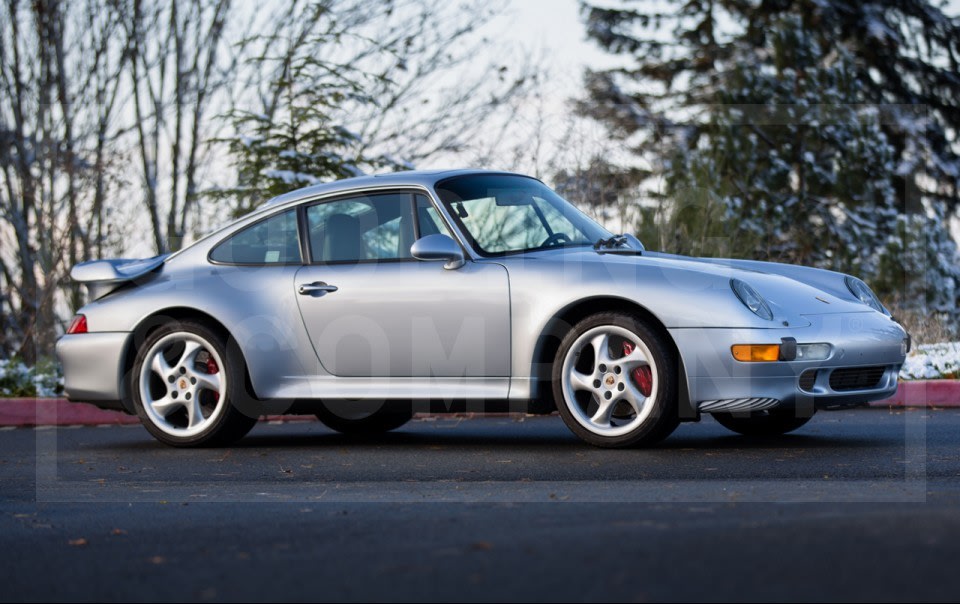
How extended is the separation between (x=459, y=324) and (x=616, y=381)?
0.89 meters

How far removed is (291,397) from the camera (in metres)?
7.29

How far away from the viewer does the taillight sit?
7.99 m

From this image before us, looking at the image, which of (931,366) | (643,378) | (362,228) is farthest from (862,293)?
(931,366)

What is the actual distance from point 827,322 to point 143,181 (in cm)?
1168

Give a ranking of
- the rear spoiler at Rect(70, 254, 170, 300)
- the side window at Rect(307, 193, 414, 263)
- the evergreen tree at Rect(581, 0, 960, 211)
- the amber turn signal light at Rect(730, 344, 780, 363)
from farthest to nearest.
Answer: the evergreen tree at Rect(581, 0, 960, 211), the rear spoiler at Rect(70, 254, 170, 300), the side window at Rect(307, 193, 414, 263), the amber turn signal light at Rect(730, 344, 780, 363)

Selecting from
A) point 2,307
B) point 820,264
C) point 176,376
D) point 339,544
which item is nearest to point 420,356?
point 176,376

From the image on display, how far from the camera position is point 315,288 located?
7.27 m

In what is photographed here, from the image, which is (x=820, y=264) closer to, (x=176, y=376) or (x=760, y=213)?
(x=760, y=213)

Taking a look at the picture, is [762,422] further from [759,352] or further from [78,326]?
[78,326]

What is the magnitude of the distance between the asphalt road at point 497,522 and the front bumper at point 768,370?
0.29m

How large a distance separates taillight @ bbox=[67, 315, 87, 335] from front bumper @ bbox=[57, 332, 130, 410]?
32mm

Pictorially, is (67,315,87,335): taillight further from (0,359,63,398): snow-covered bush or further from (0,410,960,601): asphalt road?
(0,359,63,398): snow-covered bush

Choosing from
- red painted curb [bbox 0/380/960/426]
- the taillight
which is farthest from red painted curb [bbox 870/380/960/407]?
the taillight

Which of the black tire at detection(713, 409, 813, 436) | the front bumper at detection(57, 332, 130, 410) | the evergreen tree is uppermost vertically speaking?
the evergreen tree
